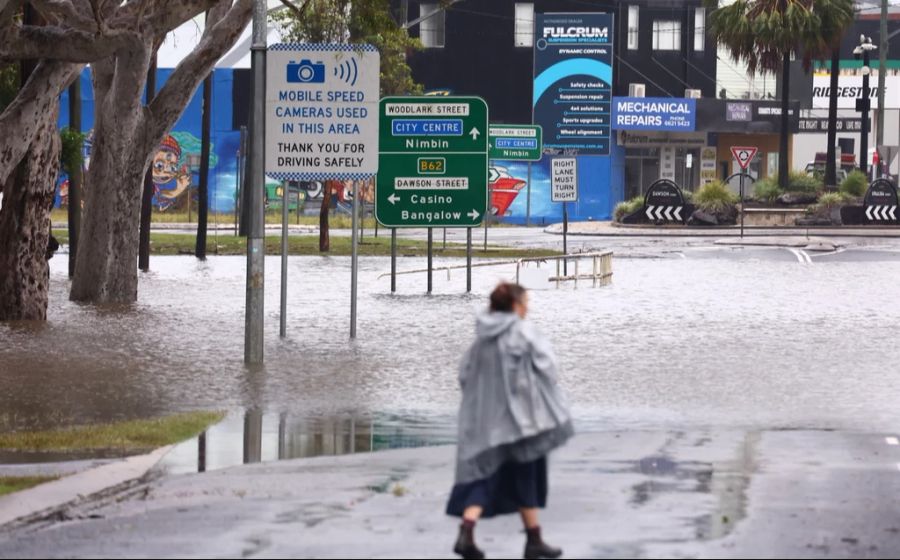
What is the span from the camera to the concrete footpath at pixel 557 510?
8766mm

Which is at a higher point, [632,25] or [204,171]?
[632,25]

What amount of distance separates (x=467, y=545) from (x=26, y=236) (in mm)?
15797

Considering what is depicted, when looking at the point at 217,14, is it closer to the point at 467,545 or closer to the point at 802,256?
the point at 802,256

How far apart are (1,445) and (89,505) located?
2623mm

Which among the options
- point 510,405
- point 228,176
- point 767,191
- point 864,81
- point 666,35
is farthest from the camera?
point 666,35

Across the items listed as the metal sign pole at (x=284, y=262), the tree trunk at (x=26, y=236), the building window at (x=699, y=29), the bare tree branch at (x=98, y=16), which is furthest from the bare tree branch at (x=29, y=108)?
the building window at (x=699, y=29)

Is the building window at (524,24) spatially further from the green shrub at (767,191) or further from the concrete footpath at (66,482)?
the concrete footpath at (66,482)

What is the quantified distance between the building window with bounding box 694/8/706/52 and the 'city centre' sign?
58002 millimetres

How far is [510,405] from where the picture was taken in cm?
814

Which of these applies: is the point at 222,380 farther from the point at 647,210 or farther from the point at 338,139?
the point at 647,210

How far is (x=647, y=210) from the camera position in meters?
59.4

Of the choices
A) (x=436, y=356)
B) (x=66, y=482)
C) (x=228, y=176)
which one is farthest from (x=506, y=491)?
(x=228, y=176)

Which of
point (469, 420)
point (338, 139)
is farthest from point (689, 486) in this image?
point (338, 139)

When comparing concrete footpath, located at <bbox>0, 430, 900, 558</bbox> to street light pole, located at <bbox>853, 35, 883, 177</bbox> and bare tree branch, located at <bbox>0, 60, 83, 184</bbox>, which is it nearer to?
bare tree branch, located at <bbox>0, 60, 83, 184</bbox>
